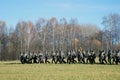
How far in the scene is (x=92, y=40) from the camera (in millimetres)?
92812

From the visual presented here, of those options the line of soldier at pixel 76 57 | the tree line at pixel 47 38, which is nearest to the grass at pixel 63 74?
the line of soldier at pixel 76 57

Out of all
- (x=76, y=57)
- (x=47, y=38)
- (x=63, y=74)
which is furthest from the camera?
(x=47, y=38)

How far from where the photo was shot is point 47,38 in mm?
89000

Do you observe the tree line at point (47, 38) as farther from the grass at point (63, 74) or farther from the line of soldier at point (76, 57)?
the grass at point (63, 74)

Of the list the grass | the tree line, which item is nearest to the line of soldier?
the grass

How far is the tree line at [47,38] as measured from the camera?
86.8 m

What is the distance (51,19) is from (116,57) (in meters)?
55.6

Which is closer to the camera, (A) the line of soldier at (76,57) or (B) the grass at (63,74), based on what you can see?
(B) the grass at (63,74)

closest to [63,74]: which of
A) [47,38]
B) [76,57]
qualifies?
[76,57]

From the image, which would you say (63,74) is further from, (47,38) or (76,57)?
(47,38)

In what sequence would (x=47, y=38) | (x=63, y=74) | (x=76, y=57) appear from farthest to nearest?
(x=47, y=38), (x=76, y=57), (x=63, y=74)

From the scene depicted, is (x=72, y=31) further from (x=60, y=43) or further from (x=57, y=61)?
(x=57, y=61)

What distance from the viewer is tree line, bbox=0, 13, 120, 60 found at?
8681cm

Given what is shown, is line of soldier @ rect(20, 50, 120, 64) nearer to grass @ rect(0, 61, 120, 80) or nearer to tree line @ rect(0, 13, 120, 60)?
grass @ rect(0, 61, 120, 80)
